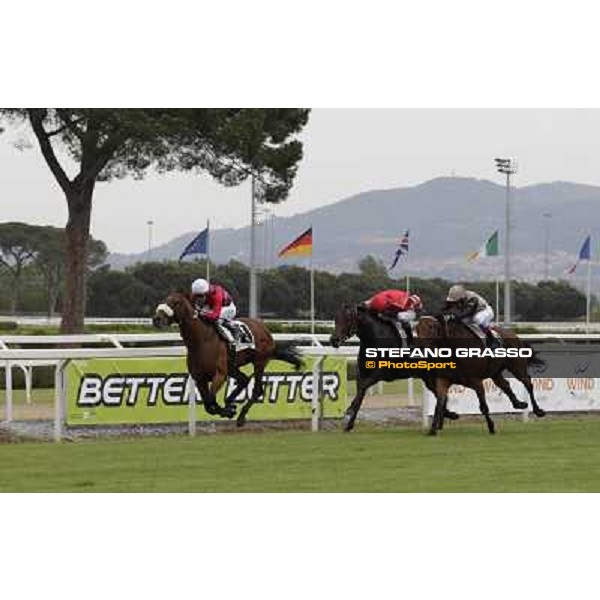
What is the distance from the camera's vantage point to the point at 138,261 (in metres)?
17.4

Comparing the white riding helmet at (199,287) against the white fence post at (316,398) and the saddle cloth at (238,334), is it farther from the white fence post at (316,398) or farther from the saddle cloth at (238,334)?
the white fence post at (316,398)

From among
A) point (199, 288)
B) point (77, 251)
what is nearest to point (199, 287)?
point (199, 288)

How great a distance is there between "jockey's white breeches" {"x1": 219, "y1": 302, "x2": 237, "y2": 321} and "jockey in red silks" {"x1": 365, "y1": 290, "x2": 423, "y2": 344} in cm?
141

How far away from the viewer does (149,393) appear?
1288cm

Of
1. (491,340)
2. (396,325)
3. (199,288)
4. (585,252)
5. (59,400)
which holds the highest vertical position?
(585,252)

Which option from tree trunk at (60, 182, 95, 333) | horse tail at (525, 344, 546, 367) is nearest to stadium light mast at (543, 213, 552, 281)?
horse tail at (525, 344, 546, 367)

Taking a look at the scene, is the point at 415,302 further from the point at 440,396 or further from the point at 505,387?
the point at 505,387

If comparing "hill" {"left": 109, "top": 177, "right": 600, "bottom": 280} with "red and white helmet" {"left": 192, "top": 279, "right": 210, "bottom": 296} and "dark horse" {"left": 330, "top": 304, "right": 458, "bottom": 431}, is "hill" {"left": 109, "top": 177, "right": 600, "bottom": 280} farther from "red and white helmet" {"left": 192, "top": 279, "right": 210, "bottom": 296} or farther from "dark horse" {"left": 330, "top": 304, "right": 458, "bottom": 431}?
"red and white helmet" {"left": 192, "top": 279, "right": 210, "bottom": 296}

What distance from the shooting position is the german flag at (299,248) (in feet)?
52.0

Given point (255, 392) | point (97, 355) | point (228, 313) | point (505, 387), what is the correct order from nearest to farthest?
point (228, 313), point (97, 355), point (255, 392), point (505, 387)

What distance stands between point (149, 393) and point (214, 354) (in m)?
1.42

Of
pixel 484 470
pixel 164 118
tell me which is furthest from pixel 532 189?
pixel 484 470

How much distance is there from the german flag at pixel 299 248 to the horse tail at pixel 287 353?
3.10 meters

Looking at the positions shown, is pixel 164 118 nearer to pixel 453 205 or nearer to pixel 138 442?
pixel 453 205
